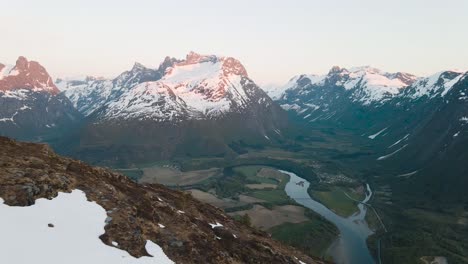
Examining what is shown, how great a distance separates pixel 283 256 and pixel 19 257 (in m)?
50.8

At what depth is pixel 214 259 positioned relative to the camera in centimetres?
6362

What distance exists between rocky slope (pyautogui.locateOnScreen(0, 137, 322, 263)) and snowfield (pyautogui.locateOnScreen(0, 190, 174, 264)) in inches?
53.6

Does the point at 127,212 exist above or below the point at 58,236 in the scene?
below

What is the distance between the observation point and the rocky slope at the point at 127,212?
55.4 m

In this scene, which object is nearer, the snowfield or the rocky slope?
the snowfield

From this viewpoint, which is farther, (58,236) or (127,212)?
(127,212)

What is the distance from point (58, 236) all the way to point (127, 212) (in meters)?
16.2

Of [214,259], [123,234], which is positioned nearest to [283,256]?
[214,259]

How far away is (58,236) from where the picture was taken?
47844 mm

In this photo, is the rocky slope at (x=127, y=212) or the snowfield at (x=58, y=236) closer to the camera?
the snowfield at (x=58, y=236)

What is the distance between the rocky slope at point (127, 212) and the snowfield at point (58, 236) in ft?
4.46

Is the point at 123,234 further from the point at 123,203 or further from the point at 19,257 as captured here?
the point at 19,257

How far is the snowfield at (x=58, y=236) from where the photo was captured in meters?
43.0

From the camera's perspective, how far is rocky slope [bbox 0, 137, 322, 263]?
5541 centimetres
